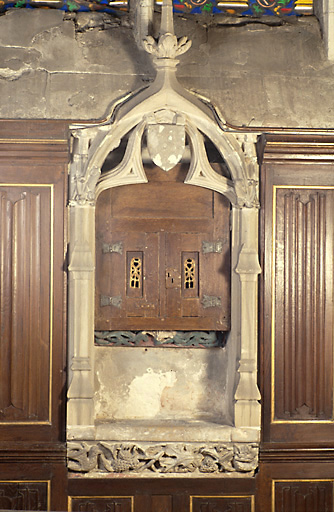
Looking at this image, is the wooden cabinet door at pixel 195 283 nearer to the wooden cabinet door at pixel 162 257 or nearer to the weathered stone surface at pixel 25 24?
the wooden cabinet door at pixel 162 257

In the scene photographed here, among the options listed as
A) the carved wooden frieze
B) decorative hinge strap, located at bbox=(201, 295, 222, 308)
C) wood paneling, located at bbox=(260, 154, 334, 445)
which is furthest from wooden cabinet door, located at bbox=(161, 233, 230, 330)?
wood paneling, located at bbox=(260, 154, 334, 445)

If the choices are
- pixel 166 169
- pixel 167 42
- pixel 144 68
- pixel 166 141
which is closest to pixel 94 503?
pixel 166 169

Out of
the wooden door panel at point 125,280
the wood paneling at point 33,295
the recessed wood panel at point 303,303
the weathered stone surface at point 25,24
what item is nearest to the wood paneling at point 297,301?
the recessed wood panel at point 303,303

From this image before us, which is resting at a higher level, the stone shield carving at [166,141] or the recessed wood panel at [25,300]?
the stone shield carving at [166,141]

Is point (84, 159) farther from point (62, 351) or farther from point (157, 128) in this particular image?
point (62, 351)

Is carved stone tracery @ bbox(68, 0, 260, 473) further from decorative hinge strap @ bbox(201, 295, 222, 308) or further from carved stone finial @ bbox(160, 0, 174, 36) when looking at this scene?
decorative hinge strap @ bbox(201, 295, 222, 308)

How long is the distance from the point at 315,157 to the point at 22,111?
72.4 inches

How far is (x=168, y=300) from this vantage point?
482 cm

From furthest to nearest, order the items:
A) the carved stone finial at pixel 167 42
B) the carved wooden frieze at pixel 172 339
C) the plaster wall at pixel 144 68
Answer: the carved wooden frieze at pixel 172 339 → the plaster wall at pixel 144 68 → the carved stone finial at pixel 167 42

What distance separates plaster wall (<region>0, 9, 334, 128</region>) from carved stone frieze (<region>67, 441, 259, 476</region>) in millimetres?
2022

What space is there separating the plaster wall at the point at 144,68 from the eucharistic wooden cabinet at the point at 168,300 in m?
0.22

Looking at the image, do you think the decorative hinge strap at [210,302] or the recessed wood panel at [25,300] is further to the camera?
the decorative hinge strap at [210,302]

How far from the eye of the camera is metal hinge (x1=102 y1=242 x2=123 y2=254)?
478 cm

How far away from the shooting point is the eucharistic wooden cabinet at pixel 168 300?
4.63 metres
